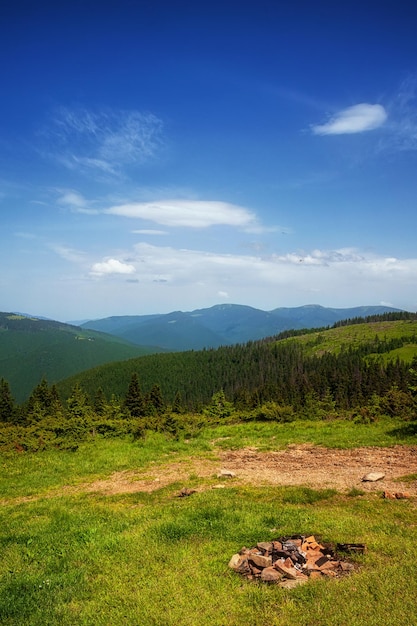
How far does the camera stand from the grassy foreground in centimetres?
791

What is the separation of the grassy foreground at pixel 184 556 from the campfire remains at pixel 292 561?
0.29m

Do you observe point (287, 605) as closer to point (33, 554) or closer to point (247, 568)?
point (247, 568)

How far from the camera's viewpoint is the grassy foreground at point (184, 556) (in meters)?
7.91

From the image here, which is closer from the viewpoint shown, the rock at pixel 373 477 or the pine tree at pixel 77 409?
the rock at pixel 373 477

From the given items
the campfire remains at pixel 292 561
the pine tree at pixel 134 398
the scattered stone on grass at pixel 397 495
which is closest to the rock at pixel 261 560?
the campfire remains at pixel 292 561

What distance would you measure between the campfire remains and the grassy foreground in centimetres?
29

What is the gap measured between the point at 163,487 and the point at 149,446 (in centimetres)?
911

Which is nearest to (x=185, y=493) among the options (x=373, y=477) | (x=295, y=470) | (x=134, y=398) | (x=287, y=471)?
(x=287, y=471)

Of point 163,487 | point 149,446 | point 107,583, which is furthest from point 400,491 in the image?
point 149,446

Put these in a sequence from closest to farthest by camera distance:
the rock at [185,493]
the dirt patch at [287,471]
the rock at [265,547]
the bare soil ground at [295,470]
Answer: the rock at [265,547], the rock at [185,493], the bare soil ground at [295,470], the dirt patch at [287,471]

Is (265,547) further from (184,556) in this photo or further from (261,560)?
(184,556)

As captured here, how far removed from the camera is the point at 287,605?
25.9 ft

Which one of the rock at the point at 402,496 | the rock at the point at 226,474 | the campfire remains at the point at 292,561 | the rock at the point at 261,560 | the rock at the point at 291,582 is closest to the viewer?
the rock at the point at 291,582

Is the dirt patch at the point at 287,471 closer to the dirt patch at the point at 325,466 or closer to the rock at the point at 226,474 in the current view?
the dirt patch at the point at 325,466
